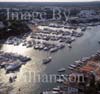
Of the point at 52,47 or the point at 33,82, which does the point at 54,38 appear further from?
the point at 33,82

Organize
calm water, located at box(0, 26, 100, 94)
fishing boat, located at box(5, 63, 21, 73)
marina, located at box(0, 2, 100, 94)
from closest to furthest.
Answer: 1. marina, located at box(0, 2, 100, 94)
2. calm water, located at box(0, 26, 100, 94)
3. fishing boat, located at box(5, 63, 21, 73)

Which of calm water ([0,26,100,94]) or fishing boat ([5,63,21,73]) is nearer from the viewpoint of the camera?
calm water ([0,26,100,94])

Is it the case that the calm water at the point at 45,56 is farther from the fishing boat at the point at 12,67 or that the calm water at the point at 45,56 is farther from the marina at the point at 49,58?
the fishing boat at the point at 12,67

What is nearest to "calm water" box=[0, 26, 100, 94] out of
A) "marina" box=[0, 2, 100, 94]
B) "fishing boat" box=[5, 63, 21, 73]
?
"marina" box=[0, 2, 100, 94]

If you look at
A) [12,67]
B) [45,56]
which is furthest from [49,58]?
[12,67]

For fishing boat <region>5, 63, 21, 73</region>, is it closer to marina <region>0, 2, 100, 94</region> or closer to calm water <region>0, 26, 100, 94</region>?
marina <region>0, 2, 100, 94</region>

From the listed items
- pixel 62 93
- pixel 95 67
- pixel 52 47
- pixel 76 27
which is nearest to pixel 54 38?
pixel 52 47

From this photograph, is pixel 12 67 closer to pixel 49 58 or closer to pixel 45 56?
pixel 49 58

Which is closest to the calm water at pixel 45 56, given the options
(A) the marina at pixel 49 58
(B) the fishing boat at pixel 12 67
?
(A) the marina at pixel 49 58

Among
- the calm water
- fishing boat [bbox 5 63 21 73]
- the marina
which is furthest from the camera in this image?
fishing boat [bbox 5 63 21 73]
